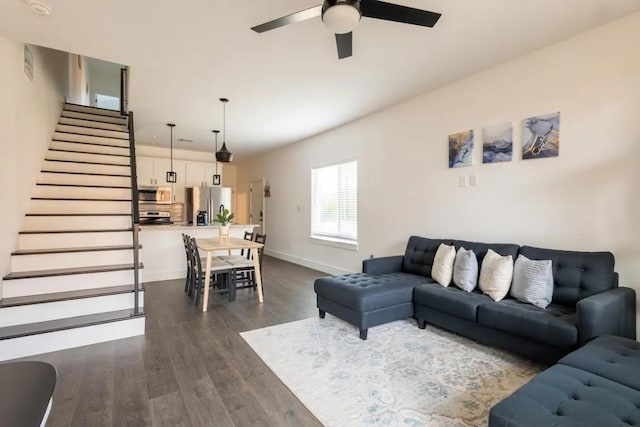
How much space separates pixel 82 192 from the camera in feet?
14.2

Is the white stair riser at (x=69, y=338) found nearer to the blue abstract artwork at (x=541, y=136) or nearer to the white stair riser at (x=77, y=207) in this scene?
the white stair riser at (x=77, y=207)

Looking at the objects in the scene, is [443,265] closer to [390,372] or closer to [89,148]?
[390,372]

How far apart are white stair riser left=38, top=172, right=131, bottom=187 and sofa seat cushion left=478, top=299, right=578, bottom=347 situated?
4.99 metres

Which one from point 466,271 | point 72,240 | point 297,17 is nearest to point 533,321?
point 466,271

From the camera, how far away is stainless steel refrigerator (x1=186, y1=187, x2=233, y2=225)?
8047 millimetres

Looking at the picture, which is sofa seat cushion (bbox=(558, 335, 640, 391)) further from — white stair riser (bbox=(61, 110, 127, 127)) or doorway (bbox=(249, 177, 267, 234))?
doorway (bbox=(249, 177, 267, 234))

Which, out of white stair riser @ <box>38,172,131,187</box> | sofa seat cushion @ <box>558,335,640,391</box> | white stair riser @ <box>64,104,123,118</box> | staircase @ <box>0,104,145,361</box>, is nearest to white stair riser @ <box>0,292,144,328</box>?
staircase @ <box>0,104,145,361</box>

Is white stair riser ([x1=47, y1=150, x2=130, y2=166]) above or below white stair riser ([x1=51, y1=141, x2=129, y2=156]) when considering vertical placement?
below

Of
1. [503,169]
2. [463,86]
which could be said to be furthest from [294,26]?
[503,169]

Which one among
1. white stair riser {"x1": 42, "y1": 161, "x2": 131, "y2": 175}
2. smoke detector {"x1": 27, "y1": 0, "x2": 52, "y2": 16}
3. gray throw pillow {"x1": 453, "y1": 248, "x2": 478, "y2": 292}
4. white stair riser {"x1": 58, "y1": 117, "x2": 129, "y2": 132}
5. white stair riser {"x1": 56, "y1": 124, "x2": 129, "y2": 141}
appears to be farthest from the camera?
white stair riser {"x1": 58, "y1": 117, "x2": 129, "y2": 132}

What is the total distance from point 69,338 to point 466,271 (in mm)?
3770

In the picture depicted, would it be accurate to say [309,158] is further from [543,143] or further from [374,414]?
[374,414]

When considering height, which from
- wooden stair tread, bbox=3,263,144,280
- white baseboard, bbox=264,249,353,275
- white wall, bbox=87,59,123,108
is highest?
white wall, bbox=87,59,123,108

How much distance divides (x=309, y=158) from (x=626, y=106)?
4924 mm
